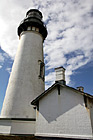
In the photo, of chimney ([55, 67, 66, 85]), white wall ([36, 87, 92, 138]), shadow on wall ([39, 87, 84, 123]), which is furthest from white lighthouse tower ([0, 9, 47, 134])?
chimney ([55, 67, 66, 85])

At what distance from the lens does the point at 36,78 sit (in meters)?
11.7

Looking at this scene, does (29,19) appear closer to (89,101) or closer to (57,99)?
(57,99)

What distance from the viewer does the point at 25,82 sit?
426 inches

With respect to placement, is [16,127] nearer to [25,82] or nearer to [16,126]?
[16,126]

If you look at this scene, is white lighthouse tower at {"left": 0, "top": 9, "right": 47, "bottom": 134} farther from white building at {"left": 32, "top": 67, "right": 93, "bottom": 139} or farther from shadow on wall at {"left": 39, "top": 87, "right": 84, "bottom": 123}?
shadow on wall at {"left": 39, "top": 87, "right": 84, "bottom": 123}

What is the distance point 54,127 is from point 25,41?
9.85 metres

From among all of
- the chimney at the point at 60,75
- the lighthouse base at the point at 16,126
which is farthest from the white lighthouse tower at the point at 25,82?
the chimney at the point at 60,75

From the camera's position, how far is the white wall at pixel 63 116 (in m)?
6.71

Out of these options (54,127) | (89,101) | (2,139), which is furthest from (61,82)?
(2,139)

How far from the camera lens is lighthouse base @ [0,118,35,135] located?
7755 millimetres

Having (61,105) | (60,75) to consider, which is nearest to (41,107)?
(61,105)

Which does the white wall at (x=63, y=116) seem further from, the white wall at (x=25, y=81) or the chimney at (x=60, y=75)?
the white wall at (x=25, y=81)

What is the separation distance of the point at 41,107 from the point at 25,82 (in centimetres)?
319

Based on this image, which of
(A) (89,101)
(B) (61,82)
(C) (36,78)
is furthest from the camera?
(C) (36,78)
